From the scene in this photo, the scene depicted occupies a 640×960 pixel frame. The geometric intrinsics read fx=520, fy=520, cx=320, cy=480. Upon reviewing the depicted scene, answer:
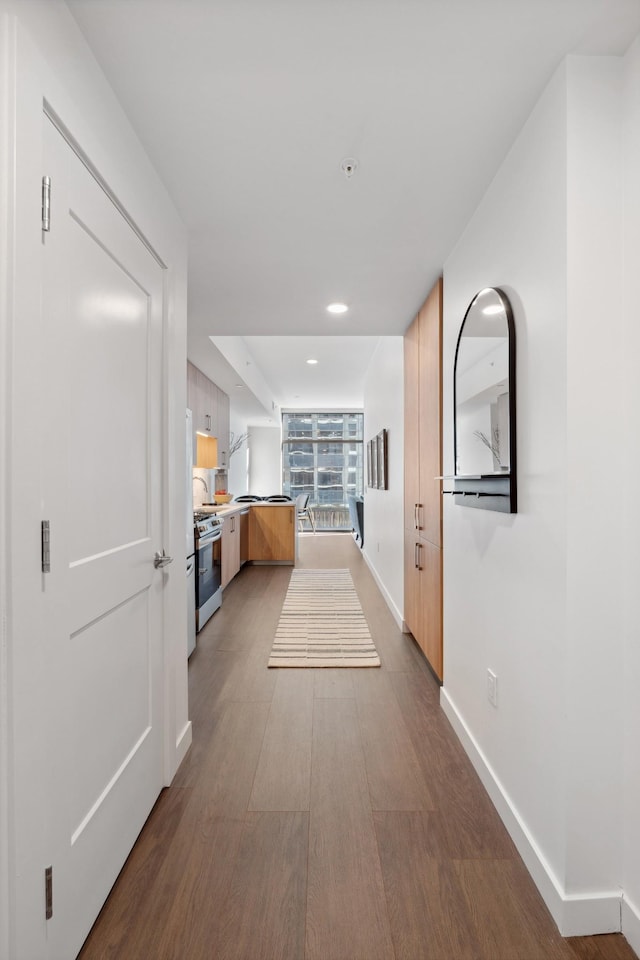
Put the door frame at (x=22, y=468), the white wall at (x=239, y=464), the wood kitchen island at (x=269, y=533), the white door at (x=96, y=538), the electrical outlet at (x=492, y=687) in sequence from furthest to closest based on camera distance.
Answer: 1. the white wall at (x=239, y=464)
2. the wood kitchen island at (x=269, y=533)
3. the electrical outlet at (x=492, y=687)
4. the white door at (x=96, y=538)
5. the door frame at (x=22, y=468)

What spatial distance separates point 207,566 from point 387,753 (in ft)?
7.63

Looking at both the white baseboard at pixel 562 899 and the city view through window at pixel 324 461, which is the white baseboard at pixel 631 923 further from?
the city view through window at pixel 324 461

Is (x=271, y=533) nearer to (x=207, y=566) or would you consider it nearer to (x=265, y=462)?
(x=207, y=566)

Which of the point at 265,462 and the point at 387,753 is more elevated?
the point at 265,462

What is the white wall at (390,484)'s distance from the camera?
427cm

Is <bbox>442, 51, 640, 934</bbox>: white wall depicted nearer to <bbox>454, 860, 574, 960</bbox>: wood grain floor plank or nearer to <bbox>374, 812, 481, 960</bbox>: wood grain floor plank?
<bbox>454, 860, 574, 960</bbox>: wood grain floor plank

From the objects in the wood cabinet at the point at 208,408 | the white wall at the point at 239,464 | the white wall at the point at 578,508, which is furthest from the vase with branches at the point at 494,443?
the white wall at the point at 239,464

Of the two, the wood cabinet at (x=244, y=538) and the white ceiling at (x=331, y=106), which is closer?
the white ceiling at (x=331, y=106)

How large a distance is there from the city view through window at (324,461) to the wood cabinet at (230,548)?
539cm

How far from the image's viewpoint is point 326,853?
5.37ft

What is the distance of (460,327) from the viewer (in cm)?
240

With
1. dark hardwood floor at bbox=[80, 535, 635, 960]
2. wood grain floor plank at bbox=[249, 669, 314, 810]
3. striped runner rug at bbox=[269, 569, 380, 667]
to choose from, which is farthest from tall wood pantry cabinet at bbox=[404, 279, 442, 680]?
wood grain floor plank at bbox=[249, 669, 314, 810]

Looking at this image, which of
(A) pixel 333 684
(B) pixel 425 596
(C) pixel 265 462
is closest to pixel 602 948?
(A) pixel 333 684

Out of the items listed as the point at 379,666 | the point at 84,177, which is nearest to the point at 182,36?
the point at 84,177
